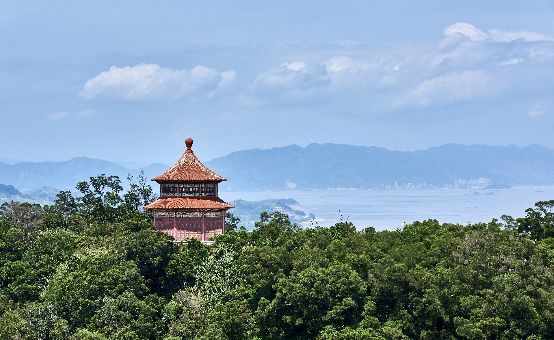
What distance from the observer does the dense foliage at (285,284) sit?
31.7 metres

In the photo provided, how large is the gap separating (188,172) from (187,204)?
77.9 inches

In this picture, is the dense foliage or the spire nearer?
the dense foliage

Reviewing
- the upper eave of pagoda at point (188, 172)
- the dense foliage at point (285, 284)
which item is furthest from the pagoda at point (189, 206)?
the dense foliage at point (285, 284)

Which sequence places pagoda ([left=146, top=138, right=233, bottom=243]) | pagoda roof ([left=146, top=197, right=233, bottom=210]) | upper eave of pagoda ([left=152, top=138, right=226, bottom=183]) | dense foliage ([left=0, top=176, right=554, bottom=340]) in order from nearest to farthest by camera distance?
dense foliage ([left=0, top=176, right=554, bottom=340])
pagoda roof ([left=146, top=197, right=233, bottom=210])
pagoda ([left=146, top=138, right=233, bottom=243])
upper eave of pagoda ([left=152, top=138, right=226, bottom=183])

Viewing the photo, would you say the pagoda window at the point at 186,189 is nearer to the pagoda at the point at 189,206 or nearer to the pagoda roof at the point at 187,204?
the pagoda at the point at 189,206

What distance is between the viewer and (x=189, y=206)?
138ft

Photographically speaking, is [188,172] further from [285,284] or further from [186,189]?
[285,284]

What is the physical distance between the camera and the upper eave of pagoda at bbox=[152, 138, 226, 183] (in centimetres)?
4275

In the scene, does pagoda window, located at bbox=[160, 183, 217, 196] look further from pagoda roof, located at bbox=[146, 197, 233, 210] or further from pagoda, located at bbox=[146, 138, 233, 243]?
pagoda roof, located at bbox=[146, 197, 233, 210]

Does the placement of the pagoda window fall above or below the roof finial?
below

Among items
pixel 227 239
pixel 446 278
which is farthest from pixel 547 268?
pixel 227 239

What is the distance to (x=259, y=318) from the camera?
109 feet

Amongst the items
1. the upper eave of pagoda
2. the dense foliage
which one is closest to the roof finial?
the upper eave of pagoda

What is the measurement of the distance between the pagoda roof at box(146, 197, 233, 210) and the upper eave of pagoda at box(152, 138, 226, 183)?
956mm
